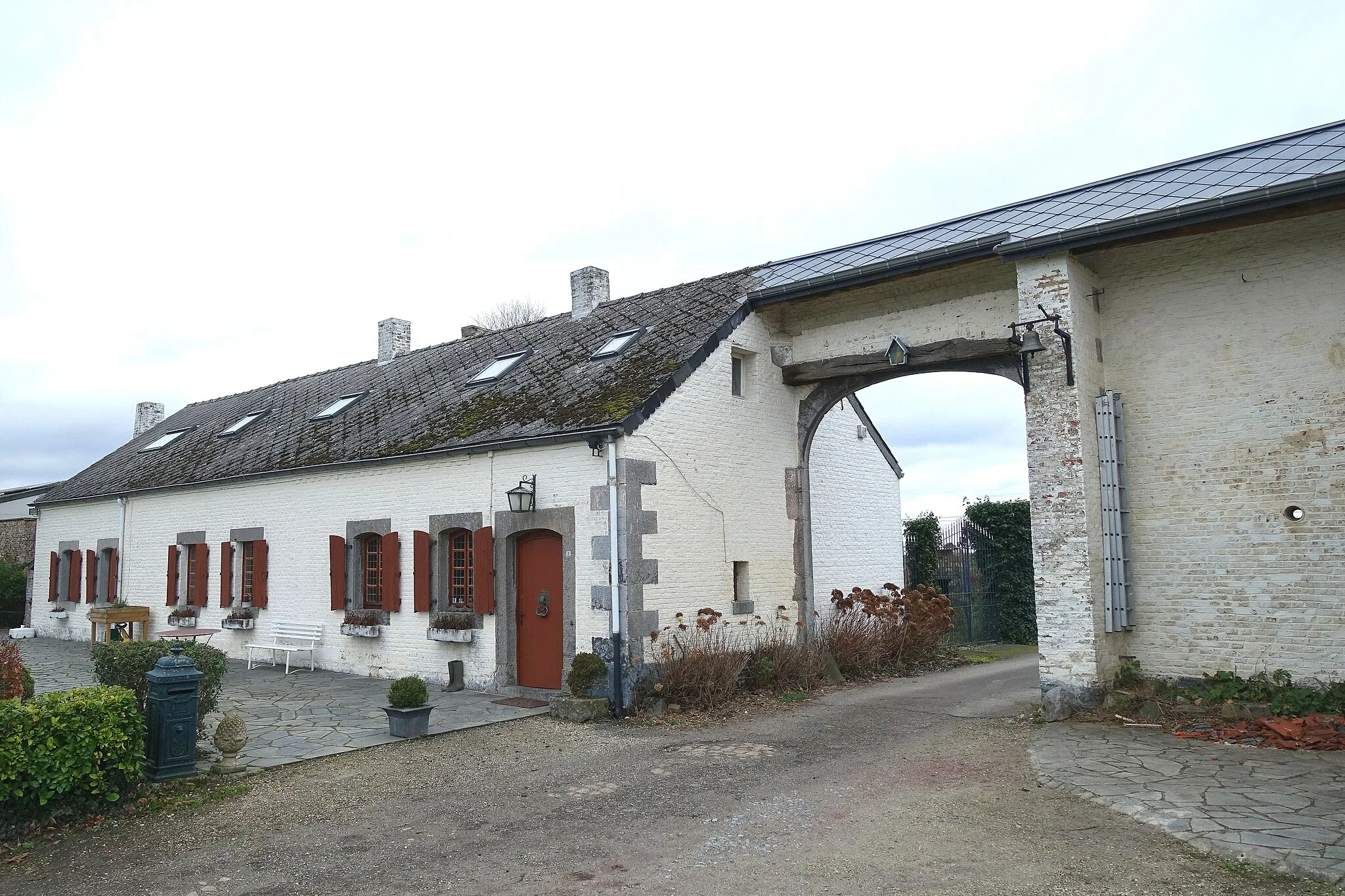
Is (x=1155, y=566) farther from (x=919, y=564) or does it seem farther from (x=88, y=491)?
(x=88, y=491)

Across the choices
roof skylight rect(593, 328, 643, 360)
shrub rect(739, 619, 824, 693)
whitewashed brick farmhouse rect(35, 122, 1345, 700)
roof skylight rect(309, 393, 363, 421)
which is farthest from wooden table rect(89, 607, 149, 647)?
shrub rect(739, 619, 824, 693)

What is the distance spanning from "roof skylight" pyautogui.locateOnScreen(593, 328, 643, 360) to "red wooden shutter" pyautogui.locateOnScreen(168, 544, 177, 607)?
30.9ft

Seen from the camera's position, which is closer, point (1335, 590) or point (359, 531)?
point (1335, 590)

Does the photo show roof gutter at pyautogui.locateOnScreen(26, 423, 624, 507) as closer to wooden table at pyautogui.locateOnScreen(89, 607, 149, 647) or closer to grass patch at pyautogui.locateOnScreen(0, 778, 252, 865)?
wooden table at pyautogui.locateOnScreen(89, 607, 149, 647)

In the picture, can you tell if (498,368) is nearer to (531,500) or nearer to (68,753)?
(531,500)

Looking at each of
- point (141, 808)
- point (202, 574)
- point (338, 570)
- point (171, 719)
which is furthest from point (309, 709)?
point (202, 574)

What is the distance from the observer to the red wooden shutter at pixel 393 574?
43.2 feet

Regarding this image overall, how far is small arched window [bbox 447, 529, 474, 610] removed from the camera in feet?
41.4

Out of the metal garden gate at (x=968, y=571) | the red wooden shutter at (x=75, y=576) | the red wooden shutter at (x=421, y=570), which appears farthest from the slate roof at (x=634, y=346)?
the metal garden gate at (x=968, y=571)

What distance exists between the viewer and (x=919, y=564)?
18.4m

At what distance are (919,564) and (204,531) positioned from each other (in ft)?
42.6

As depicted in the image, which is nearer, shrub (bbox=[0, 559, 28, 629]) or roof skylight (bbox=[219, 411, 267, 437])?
roof skylight (bbox=[219, 411, 267, 437])

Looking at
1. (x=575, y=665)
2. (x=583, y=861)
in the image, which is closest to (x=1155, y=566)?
(x=575, y=665)

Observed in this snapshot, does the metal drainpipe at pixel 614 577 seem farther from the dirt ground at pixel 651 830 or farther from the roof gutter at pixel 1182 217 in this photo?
the roof gutter at pixel 1182 217
